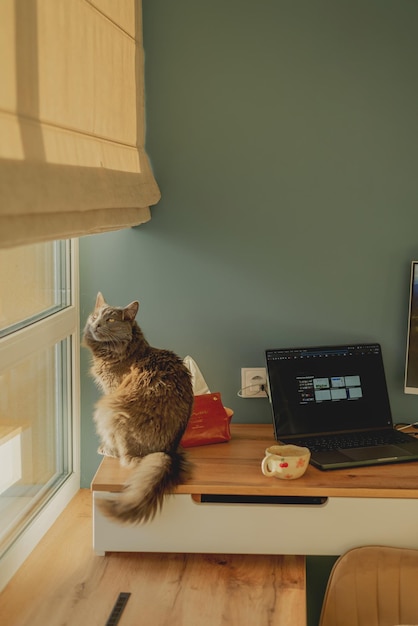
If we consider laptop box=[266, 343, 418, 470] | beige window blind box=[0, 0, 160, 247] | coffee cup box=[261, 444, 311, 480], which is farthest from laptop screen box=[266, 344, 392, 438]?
beige window blind box=[0, 0, 160, 247]

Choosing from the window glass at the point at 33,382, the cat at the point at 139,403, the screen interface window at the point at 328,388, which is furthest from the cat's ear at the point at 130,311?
the screen interface window at the point at 328,388

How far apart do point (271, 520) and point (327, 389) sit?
1.63 ft

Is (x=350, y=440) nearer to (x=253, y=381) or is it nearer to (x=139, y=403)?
(x=253, y=381)

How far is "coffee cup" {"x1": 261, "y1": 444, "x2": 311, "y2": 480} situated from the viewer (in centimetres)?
193

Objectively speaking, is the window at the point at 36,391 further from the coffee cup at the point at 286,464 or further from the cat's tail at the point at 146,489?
the coffee cup at the point at 286,464

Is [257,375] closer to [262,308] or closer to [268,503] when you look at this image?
[262,308]

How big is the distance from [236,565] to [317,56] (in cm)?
145

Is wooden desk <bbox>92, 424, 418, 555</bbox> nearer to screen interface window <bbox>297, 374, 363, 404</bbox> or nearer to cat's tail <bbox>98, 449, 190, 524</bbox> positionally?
cat's tail <bbox>98, 449, 190, 524</bbox>

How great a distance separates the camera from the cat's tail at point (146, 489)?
1793 millimetres

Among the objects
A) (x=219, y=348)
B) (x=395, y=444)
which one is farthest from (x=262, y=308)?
(x=395, y=444)

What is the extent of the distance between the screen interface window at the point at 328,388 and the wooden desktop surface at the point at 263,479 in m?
0.23

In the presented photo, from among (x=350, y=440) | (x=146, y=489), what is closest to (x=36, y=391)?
(x=146, y=489)

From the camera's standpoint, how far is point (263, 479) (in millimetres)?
1944

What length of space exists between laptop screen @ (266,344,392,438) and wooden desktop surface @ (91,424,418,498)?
176 mm
